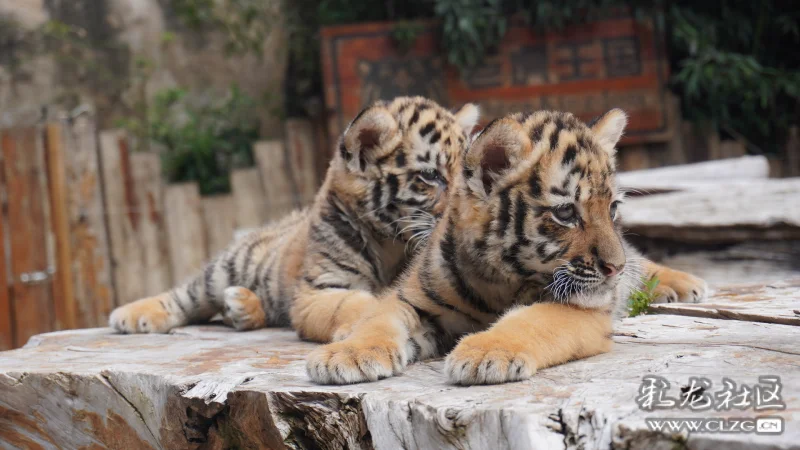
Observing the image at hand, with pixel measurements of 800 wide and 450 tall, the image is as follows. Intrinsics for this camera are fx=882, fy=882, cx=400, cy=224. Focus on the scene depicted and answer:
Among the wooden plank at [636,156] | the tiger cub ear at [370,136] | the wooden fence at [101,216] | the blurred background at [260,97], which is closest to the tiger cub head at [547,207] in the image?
the tiger cub ear at [370,136]

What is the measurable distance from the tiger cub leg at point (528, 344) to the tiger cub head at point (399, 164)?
1190mm

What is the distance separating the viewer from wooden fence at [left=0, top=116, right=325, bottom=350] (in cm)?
661

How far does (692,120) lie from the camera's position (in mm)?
8602

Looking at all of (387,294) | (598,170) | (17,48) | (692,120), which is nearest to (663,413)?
(598,170)

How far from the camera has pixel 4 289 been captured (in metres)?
6.51

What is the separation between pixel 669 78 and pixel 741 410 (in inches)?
281

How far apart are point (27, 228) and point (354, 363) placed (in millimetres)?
4878

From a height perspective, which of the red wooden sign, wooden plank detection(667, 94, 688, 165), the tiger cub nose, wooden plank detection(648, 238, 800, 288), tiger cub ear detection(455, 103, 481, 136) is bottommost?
wooden plank detection(648, 238, 800, 288)

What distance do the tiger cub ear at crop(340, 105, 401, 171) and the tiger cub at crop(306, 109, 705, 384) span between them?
Result: 0.91m

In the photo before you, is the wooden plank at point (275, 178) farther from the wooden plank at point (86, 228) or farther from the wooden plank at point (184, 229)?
the wooden plank at point (86, 228)

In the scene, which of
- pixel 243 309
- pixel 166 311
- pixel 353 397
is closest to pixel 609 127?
pixel 353 397

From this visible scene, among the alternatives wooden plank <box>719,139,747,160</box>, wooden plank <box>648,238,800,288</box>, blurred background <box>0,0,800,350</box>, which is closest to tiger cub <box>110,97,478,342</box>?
wooden plank <box>648,238,800,288</box>

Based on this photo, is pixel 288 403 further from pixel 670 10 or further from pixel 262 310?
pixel 670 10

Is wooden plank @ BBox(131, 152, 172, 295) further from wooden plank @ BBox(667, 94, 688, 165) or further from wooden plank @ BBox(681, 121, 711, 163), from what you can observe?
wooden plank @ BBox(681, 121, 711, 163)
